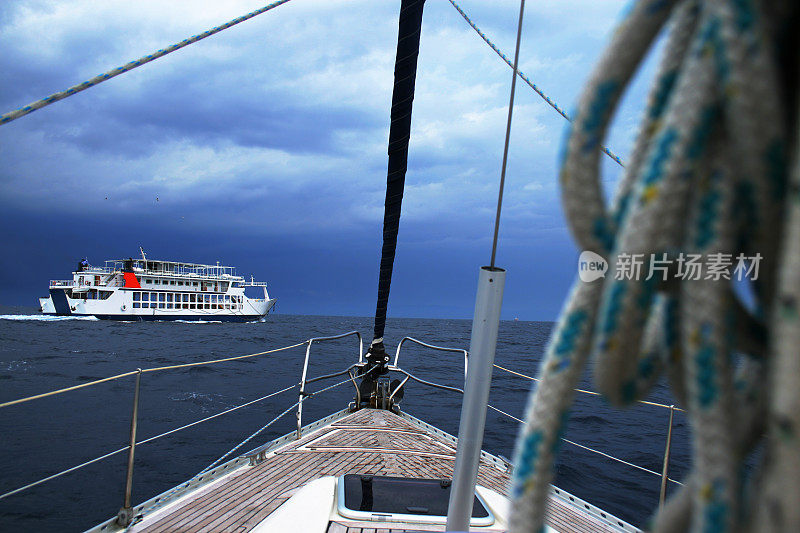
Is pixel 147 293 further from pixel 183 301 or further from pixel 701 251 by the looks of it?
pixel 701 251

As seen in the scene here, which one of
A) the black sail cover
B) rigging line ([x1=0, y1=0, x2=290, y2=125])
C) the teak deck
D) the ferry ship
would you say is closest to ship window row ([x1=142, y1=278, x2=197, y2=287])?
the ferry ship

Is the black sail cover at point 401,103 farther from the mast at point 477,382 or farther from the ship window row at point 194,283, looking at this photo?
the ship window row at point 194,283

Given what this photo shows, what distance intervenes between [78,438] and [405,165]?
29.9 feet

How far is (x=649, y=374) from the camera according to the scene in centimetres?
51

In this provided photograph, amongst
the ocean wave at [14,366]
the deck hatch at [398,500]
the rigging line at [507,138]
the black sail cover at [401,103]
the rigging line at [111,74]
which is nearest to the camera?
the rigging line at [507,138]

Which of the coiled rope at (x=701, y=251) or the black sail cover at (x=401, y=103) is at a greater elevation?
the black sail cover at (x=401, y=103)

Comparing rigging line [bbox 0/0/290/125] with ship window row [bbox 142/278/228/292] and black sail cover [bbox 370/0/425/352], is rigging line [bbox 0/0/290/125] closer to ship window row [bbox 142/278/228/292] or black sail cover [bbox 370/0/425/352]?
black sail cover [bbox 370/0/425/352]

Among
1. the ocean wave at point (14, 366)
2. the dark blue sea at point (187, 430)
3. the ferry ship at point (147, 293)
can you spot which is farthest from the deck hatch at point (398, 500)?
the ferry ship at point (147, 293)

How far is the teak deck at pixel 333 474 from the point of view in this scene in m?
2.64

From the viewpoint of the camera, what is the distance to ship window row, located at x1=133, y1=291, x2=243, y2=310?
4234cm

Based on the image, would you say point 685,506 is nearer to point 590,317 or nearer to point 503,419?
point 590,317

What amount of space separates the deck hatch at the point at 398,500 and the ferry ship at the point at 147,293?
44033mm

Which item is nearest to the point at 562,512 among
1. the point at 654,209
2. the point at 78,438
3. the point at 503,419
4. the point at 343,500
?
the point at 343,500

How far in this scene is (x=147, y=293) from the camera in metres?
42.4
